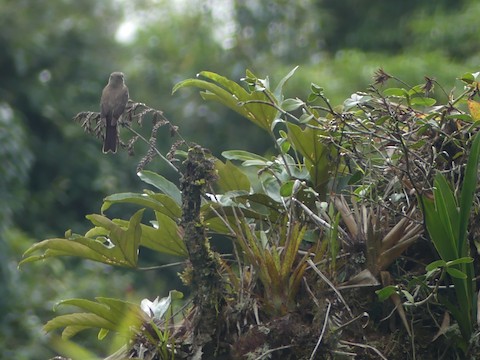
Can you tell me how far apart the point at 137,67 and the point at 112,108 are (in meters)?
9.14

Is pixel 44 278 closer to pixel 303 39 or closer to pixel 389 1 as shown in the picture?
pixel 303 39

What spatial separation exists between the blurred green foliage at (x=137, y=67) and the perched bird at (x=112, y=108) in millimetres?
3859

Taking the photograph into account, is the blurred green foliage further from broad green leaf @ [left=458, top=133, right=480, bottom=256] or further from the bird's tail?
broad green leaf @ [left=458, top=133, right=480, bottom=256]

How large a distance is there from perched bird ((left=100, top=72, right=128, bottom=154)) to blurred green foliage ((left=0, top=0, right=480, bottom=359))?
3.86m

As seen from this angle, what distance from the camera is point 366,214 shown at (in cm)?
259

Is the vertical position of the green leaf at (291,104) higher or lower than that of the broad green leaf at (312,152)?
higher

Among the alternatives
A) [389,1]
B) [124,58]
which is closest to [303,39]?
[389,1]

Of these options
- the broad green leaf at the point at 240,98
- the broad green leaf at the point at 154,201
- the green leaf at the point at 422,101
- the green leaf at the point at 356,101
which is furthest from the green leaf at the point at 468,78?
the broad green leaf at the point at 154,201

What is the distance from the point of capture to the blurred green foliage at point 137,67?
9164mm

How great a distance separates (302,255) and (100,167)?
8.40 m

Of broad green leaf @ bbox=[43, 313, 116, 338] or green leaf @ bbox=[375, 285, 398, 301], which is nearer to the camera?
green leaf @ bbox=[375, 285, 398, 301]

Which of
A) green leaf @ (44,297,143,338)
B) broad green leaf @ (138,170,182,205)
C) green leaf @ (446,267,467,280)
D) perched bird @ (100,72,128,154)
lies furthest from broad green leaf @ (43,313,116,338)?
green leaf @ (446,267,467,280)

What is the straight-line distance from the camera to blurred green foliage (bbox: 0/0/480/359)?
30.1ft

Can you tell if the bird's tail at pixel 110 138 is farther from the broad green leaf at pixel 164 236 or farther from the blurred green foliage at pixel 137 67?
the blurred green foliage at pixel 137 67
